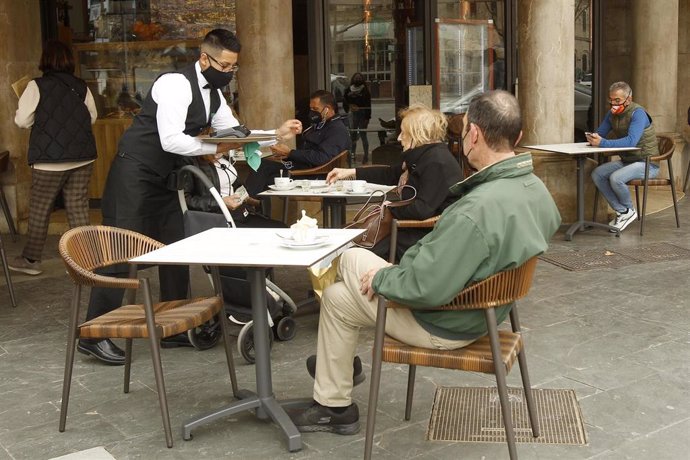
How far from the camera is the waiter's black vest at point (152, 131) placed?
5258 millimetres

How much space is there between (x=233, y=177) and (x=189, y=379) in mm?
1228

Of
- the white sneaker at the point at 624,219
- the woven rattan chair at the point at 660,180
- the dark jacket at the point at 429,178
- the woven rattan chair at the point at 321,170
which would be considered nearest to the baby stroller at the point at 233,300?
the dark jacket at the point at 429,178

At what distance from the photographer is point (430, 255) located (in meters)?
3.52

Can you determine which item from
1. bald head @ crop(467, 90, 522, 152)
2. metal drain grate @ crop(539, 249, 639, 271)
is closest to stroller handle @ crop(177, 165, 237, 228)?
bald head @ crop(467, 90, 522, 152)

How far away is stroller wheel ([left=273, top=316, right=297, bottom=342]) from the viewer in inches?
220

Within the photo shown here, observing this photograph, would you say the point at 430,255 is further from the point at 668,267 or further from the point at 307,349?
the point at 668,267

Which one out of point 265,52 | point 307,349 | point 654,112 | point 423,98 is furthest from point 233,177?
point 654,112

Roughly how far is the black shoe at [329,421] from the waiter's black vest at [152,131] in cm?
181

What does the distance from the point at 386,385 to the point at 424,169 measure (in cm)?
137

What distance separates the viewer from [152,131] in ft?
17.3

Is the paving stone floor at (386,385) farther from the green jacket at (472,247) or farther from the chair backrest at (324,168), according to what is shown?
the chair backrest at (324,168)

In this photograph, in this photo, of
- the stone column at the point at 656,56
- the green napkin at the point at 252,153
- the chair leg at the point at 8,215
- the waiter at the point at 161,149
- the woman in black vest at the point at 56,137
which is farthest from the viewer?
the stone column at the point at 656,56

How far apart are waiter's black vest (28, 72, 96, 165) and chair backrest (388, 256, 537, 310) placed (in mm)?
4618

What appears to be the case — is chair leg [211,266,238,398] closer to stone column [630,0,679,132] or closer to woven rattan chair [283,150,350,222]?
woven rattan chair [283,150,350,222]
